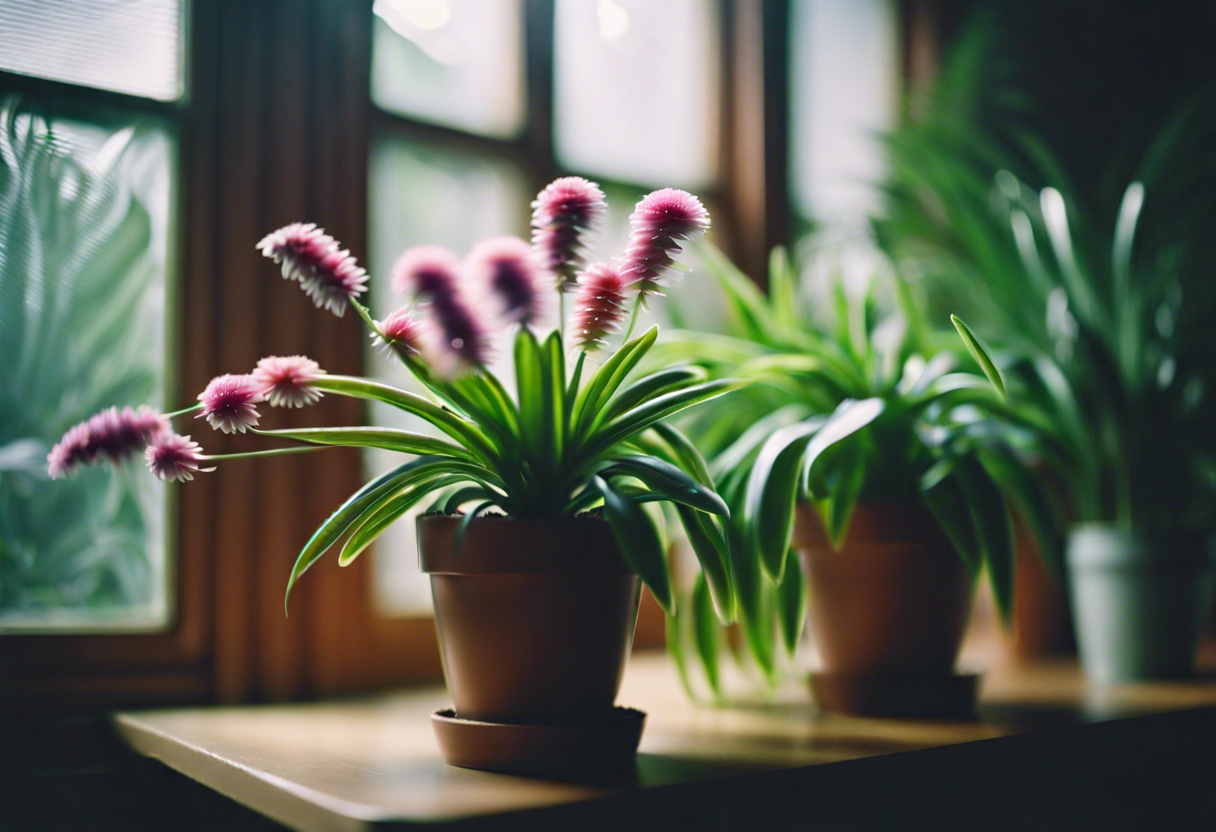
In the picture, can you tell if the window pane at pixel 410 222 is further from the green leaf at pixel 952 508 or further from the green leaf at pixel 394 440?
the green leaf at pixel 952 508

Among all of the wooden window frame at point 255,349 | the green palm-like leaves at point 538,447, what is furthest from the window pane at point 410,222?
the green palm-like leaves at point 538,447

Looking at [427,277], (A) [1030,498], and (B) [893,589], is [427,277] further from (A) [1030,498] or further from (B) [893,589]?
(A) [1030,498]

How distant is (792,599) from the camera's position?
1033mm

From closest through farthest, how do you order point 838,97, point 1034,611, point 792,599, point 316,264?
point 316,264 < point 792,599 < point 1034,611 < point 838,97

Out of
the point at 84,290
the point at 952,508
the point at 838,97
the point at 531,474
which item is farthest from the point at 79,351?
the point at 838,97

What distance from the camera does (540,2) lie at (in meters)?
1.48

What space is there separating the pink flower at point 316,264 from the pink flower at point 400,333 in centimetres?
3

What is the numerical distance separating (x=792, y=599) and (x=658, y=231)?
48 cm

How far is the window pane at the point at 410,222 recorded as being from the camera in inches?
51.6

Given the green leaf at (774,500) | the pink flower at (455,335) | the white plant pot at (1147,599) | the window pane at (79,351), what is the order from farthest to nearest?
the white plant pot at (1147,599), the window pane at (79,351), the green leaf at (774,500), the pink flower at (455,335)

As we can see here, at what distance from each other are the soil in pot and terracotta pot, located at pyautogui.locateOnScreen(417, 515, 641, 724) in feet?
1.14

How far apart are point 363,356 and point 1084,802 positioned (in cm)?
104

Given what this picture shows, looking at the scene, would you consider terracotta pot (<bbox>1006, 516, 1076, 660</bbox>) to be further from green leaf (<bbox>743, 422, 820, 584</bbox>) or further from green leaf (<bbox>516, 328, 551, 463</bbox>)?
green leaf (<bbox>516, 328, 551, 463</bbox>)

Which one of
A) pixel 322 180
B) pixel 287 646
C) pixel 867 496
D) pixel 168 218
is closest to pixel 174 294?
pixel 168 218
